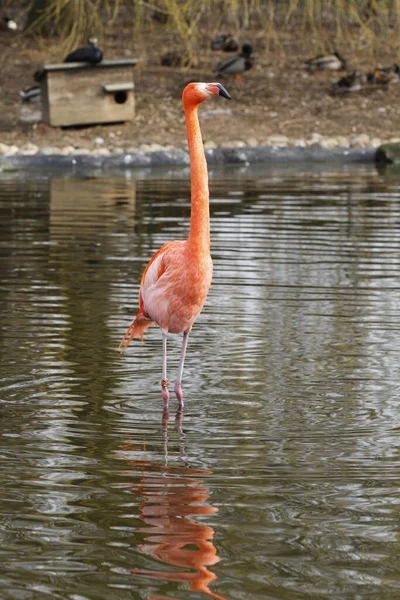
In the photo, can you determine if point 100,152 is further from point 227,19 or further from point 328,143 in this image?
point 227,19

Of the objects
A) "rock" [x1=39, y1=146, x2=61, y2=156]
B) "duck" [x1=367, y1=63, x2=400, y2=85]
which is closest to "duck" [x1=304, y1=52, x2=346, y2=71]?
"duck" [x1=367, y1=63, x2=400, y2=85]

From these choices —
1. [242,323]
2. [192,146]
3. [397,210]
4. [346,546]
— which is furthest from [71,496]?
[397,210]

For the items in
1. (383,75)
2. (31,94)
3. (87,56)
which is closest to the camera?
(87,56)

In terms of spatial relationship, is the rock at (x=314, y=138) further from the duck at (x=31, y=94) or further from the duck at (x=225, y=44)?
the duck at (x=31, y=94)

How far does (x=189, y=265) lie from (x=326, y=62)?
2332cm

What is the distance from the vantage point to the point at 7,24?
31.6 meters

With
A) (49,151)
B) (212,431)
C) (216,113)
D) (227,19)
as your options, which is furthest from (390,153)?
(212,431)

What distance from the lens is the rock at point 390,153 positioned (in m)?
23.7

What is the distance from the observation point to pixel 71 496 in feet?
17.3

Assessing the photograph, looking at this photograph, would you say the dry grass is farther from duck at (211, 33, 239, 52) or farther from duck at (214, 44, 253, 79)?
duck at (214, 44, 253, 79)

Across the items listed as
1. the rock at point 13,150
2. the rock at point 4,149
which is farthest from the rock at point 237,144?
the rock at point 4,149

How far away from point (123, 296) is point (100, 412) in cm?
355

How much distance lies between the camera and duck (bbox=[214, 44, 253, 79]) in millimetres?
28172

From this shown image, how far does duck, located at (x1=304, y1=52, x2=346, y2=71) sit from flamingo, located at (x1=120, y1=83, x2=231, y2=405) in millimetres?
22872
